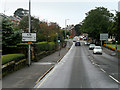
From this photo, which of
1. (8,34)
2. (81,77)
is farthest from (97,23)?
(81,77)

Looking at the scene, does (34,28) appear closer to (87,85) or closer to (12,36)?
(12,36)

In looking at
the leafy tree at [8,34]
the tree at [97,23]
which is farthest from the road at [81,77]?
the tree at [97,23]

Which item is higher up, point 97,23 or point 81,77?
point 97,23

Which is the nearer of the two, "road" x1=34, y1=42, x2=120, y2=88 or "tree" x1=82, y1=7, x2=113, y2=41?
"road" x1=34, y1=42, x2=120, y2=88

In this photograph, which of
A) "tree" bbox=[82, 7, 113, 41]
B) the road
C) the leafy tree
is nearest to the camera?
the road

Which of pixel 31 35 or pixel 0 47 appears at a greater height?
pixel 31 35

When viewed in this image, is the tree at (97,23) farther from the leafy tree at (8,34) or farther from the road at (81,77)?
the road at (81,77)

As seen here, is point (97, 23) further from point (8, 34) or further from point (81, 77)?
point (81, 77)

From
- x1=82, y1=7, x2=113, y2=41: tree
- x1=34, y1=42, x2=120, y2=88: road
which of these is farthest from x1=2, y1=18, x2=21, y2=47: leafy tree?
x1=82, y1=7, x2=113, y2=41: tree

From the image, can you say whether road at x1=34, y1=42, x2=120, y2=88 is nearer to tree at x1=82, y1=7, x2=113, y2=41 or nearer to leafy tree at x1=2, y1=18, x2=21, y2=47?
leafy tree at x1=2, y1=18, x2=21, y2=47

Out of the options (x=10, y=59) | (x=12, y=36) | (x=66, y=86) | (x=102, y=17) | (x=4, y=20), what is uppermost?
(x=102, y=17)

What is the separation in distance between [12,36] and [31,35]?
8.97ft

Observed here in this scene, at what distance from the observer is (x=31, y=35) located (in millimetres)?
18906

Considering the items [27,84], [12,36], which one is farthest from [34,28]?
[27,84]
